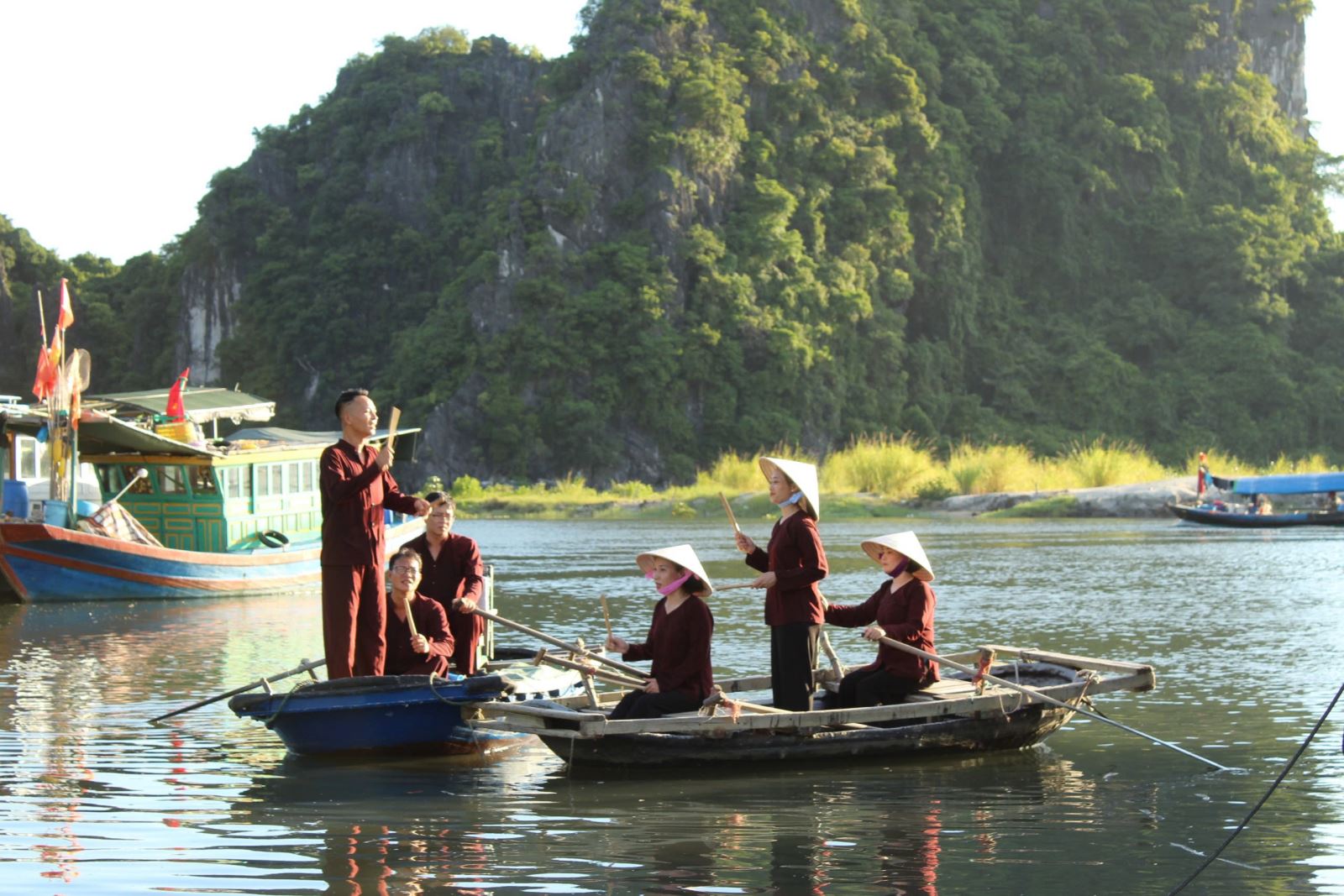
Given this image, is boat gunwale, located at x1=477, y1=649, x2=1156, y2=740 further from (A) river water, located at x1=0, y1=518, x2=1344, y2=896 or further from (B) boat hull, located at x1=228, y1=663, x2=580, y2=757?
(A) river water, located at x1=0, y1=518, x2=1344, y2=896

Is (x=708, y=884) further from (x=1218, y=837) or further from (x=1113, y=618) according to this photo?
(x=1113, y=618)

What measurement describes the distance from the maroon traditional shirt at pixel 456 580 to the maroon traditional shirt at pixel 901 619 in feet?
8.26

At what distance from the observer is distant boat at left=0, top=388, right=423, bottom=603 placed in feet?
83.0

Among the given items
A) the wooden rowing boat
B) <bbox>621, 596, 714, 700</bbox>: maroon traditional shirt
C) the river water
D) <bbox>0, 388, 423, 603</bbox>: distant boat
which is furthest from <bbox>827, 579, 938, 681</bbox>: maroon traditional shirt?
<bbox>0, 388, 423, 603</bbox>: distant boat

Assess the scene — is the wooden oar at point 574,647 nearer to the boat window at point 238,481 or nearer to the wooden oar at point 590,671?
the wooden oar at point 590,671

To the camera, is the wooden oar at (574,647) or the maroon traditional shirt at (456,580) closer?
the wooden oar at (574,647)

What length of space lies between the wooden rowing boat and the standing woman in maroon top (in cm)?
39

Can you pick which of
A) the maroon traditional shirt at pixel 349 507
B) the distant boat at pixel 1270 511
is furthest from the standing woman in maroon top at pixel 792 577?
the distant boat at pixel 1270 511

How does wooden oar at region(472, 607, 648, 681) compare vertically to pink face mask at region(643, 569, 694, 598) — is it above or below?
below

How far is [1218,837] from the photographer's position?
9.94 meters

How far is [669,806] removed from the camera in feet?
35.1

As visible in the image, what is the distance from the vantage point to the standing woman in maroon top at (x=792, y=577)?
11242 millimetres

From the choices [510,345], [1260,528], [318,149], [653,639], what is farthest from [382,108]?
[653,639]

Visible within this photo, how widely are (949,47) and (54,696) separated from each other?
76.1 meters
